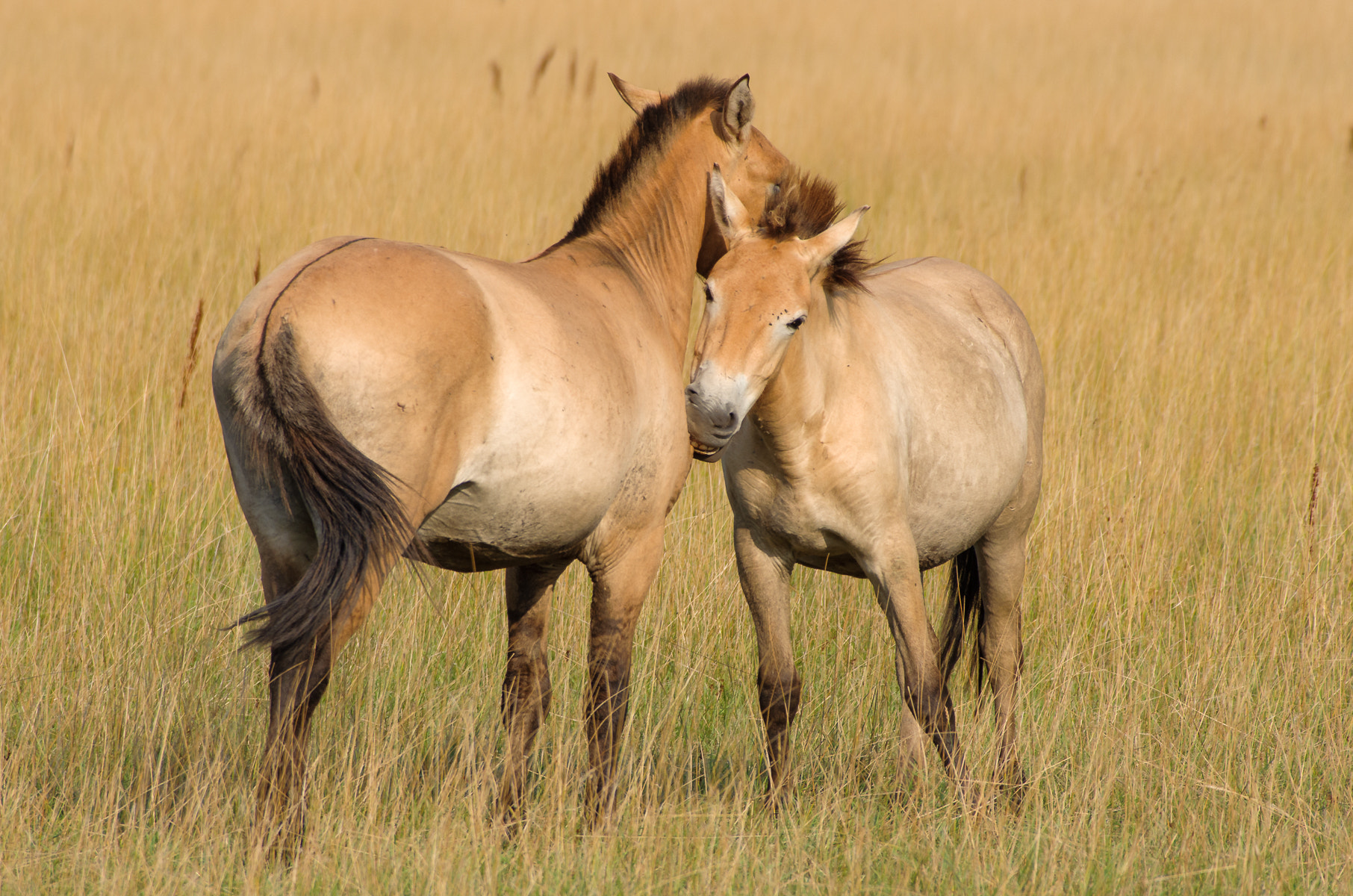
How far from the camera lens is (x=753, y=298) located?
292 centimetres

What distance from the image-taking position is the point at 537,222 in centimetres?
723

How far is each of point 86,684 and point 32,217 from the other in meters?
4.17

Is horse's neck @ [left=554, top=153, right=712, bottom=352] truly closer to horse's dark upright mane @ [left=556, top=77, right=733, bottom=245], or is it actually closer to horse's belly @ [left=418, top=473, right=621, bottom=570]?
horse's dark upright mane @ [left=556, top=77, right=733, bottom=245]

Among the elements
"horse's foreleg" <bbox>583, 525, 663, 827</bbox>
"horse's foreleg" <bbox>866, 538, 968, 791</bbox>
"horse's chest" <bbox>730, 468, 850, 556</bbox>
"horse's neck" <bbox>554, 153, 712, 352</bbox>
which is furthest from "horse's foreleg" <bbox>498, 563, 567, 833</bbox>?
"horse's foreleg" <bbox>866, 538, 968, 791</bbox>

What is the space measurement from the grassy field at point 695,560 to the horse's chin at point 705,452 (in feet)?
2.75

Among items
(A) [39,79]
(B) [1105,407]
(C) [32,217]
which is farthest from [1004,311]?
(A) [39,79]

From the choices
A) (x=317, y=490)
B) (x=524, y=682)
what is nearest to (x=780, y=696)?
(x=524, y=682)

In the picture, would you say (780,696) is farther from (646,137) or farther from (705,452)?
(646,137)

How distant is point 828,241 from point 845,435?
1.73 ft

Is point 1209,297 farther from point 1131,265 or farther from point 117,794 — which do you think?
point 117,794

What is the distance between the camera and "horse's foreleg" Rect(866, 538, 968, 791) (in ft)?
10.8

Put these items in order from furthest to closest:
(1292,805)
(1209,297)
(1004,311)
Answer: (1209,297), (1004,311), (1292,805)

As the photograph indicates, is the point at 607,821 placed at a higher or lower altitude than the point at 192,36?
lower

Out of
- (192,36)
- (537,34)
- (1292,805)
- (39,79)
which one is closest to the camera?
(1292,805)
